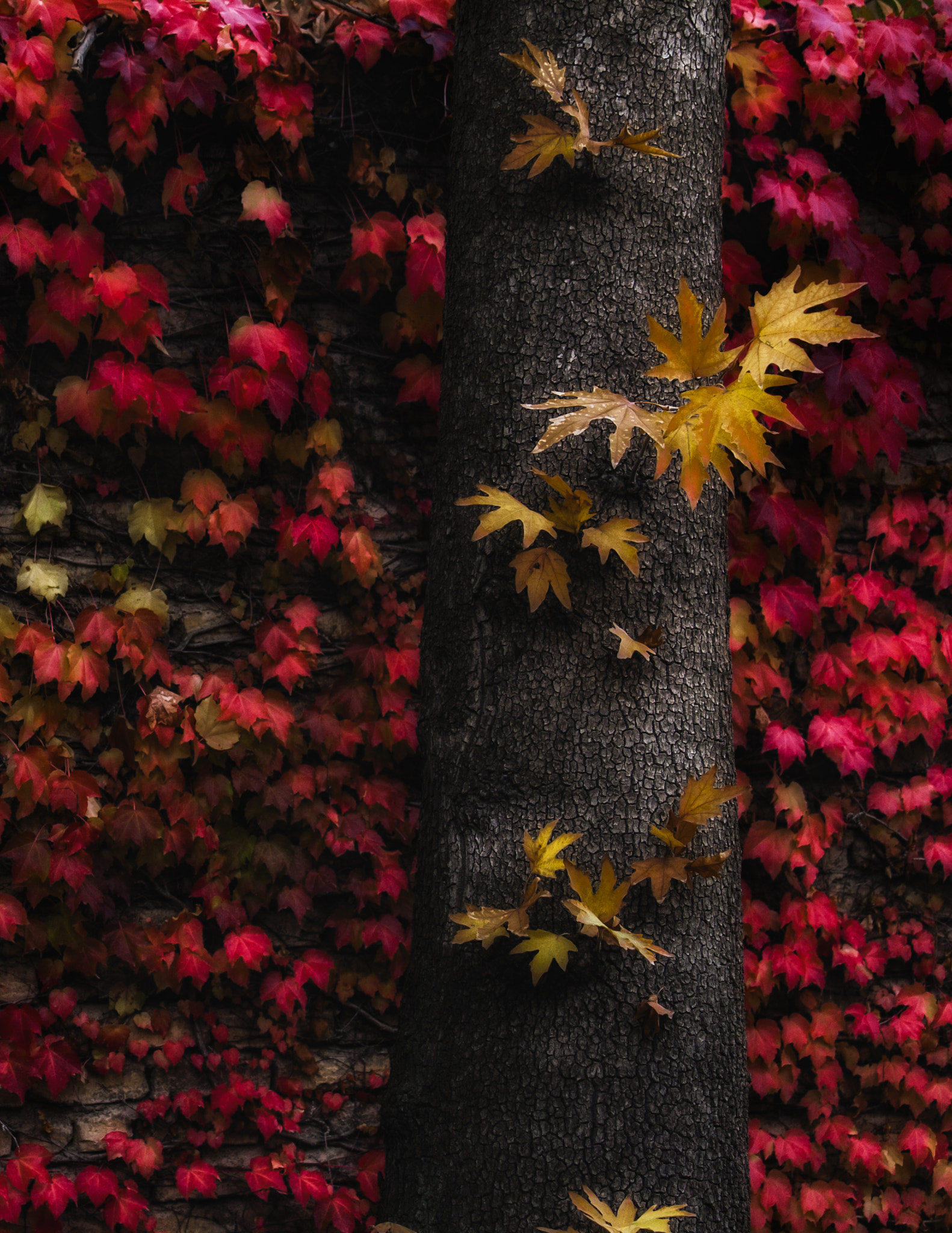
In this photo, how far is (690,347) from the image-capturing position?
45.4 inches

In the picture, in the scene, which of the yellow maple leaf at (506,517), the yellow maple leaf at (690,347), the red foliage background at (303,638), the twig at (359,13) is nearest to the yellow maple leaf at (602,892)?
the yellow maple leaf at (506,517)

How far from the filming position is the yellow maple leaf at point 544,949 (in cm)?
112

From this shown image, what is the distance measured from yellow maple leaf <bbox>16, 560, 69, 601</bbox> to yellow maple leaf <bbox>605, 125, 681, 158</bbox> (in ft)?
5.60

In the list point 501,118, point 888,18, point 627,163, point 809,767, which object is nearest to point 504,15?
point 501,118

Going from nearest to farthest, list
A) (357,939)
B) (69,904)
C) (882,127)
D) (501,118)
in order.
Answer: (501,118)
(69,904)
(357,939)
(882,127)

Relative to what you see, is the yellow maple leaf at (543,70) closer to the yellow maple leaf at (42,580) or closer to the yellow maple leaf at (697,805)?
the yellow maple leaf at (697,805)

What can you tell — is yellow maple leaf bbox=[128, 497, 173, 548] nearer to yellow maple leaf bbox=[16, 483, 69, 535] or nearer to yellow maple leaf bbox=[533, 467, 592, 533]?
yellow maple leaf bbox=[16, 483, 69, 535]

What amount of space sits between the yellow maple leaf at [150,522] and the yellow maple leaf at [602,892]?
1524 mm

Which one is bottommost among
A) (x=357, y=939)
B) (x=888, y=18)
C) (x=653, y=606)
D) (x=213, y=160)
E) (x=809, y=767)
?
(x=357, y=939)

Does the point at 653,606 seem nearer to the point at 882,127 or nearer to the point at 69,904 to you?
the point at 69,904

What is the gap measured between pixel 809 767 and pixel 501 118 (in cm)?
196

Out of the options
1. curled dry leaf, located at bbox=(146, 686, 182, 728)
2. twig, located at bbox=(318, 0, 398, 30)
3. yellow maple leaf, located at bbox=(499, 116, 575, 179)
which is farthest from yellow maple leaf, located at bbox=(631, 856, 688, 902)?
twig, located at bbox=(318, 0, 398, 30)

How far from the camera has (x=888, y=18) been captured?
2.25 meters

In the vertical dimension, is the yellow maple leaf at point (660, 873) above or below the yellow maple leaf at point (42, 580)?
below
